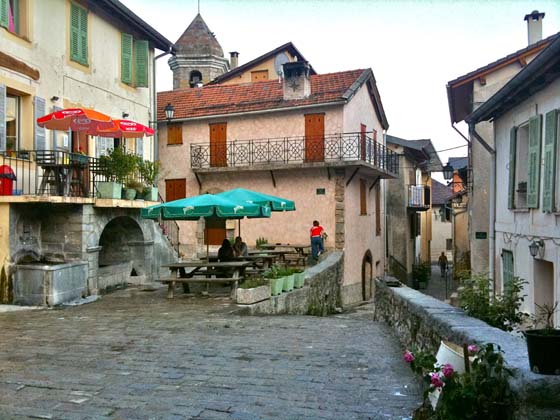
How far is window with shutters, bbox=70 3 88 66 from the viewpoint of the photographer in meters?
13.2

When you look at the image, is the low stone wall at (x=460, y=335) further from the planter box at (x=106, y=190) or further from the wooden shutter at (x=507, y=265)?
the planter box at (x=106, y=190)

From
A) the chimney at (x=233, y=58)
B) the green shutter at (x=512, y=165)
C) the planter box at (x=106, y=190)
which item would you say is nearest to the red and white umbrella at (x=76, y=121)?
the planter box at (x=106, y=190)

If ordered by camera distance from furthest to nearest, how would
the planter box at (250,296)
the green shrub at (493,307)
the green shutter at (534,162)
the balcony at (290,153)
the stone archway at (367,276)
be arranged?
the stone archway at (367,276), the balcony at (290,153), the planter box at (250,296), the green shutter at (534,162), the green shrub at (493,307)

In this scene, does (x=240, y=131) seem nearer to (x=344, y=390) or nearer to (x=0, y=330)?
(x=0, y=330)

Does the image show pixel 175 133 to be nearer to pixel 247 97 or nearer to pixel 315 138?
pixel 247 97

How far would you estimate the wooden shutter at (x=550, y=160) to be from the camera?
8.17m

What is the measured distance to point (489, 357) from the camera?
10.3 ft

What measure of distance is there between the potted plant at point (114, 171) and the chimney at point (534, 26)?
13.1 meters

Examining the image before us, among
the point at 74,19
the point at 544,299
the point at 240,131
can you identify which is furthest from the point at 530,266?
the point at 240,131

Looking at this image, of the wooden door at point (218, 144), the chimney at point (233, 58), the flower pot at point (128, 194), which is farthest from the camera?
the chimney at point (233, 58)

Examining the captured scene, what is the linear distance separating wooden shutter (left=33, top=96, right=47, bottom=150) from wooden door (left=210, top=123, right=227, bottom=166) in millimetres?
10123

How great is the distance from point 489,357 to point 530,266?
7.01m

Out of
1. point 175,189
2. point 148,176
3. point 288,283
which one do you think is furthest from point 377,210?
point 288,283

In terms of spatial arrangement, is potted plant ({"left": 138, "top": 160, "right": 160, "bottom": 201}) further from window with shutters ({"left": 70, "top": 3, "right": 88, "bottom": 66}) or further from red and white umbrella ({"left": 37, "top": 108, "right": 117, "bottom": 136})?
window with shutters ({"left": 70, "top": 3, "right": 88, "bottom": 66})
